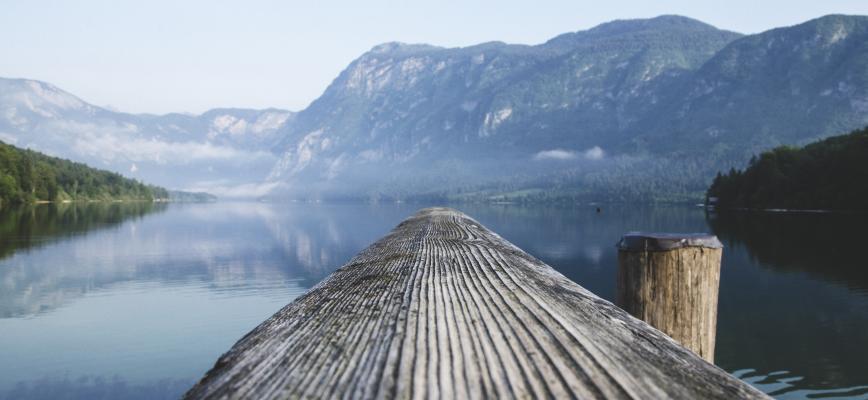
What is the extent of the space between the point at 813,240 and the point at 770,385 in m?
34.3

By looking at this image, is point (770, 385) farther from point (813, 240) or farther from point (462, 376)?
point (813, 240)

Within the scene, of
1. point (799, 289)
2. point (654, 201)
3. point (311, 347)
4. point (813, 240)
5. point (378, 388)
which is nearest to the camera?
point (378, 388)

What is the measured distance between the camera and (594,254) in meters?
35.0

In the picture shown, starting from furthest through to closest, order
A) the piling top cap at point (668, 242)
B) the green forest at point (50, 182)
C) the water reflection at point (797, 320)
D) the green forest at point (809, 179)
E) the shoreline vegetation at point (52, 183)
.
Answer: the shoreline vegetation at point (52, 183)
the green forest at point (50, 182)
the green forest at point (809, 179)
the water reflection at point (797, 320)
the piling top cap at point (668, 242)

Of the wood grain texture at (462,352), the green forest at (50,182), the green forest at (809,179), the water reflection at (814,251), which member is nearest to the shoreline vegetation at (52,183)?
the green forest at (50,182)

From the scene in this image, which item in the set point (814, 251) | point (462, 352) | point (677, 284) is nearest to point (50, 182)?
point (814, 251)

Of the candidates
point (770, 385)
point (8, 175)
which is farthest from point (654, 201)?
point (770, 385)

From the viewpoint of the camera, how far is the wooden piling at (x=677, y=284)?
452 cm

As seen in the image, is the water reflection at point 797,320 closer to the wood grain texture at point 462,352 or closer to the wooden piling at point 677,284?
the wooden piling at point 677,284

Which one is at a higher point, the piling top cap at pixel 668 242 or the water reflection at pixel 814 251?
the piling top cap at pixel 668 242

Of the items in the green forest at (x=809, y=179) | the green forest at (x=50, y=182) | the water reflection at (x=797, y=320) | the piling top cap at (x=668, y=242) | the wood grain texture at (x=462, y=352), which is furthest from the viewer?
the green forest at (x=50, y=182)

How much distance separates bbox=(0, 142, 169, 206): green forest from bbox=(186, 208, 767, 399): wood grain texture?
357ft

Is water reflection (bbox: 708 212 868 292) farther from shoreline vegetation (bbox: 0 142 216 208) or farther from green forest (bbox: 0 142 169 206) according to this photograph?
green forest (bbox: 0 142 169 206)

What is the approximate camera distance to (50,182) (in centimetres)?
11362
